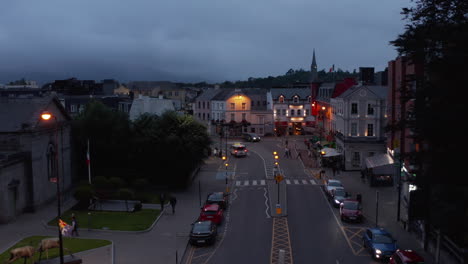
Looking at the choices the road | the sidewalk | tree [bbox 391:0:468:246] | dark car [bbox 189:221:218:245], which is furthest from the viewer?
the sidewalk

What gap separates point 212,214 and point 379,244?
41.9 feet

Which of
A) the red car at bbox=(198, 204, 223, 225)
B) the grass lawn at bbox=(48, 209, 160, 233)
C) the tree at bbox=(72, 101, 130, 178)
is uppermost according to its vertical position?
the tree at bbox=(72, 101, 130, 178)

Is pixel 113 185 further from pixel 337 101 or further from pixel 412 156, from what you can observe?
pixel 337 101

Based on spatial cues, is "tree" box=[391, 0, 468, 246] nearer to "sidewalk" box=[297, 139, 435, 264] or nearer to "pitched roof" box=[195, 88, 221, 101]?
"sidewalk" box=[297, 139, 435, 264]

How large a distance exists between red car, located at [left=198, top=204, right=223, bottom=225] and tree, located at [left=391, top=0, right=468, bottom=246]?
50.3 feet

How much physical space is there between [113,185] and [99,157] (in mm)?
9414

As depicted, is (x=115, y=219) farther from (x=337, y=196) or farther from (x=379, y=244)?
(x=379, y=244)

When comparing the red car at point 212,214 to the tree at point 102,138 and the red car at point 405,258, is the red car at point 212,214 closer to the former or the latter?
the red car at point 405,258

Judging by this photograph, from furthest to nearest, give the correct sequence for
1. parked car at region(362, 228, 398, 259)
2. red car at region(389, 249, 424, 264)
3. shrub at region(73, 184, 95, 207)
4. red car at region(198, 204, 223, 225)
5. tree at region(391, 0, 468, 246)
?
shrub at region(73, 184, 95, 207), red car at region(198, 204, 223, 225), parked car at region(362, 228, 398, 259), red car at region(389, 249, 424, 264), tree at region(391, 0, 468, 246)

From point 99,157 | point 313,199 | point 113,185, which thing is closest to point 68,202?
point 113,185

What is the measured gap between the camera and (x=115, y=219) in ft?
113

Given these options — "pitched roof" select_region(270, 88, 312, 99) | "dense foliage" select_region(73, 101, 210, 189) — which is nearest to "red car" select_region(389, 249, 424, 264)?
"dense foliage" select_region(73, 101, 210, 189)

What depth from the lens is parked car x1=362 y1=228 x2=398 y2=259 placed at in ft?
84.7

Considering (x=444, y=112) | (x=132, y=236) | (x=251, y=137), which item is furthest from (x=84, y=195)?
(x=251, y=137)
